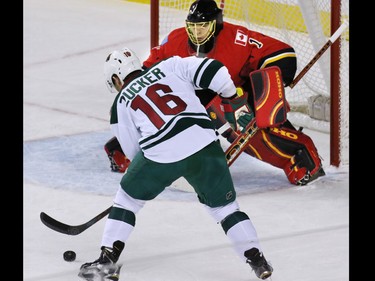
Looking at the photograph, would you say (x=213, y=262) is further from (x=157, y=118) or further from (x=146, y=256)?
(x=157, y=118)

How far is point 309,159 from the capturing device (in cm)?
573

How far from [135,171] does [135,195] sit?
0.26ft

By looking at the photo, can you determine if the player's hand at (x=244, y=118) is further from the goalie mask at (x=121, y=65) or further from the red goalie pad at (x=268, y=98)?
the goalie mask at (x=121, y=65)

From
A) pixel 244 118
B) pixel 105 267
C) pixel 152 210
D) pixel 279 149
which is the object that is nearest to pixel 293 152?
pixel 279 149

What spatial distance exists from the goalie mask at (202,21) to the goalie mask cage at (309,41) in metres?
0.57

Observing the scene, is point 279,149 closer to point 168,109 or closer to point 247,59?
point 247,59

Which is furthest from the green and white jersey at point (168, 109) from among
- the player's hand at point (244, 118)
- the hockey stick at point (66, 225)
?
the player's hand at point (244, 118)

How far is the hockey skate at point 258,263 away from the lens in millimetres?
4578

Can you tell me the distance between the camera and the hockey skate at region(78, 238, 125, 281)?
4.61 m

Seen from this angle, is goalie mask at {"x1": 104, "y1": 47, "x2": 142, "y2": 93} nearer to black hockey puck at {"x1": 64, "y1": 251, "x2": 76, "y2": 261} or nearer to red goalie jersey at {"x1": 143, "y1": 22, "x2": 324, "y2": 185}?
black hockey puck at {"x1": 64, "y1": 251, "x2": 76, "y2": 261}

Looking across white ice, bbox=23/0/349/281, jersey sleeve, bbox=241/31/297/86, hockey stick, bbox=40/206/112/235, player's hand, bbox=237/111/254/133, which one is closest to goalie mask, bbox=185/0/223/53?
jersey sleeve, bbox=241/31/297/86

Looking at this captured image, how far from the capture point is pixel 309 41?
6594 mm

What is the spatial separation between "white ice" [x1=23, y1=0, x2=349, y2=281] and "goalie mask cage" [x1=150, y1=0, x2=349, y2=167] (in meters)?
0.13

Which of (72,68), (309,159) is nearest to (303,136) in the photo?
(309,159)
